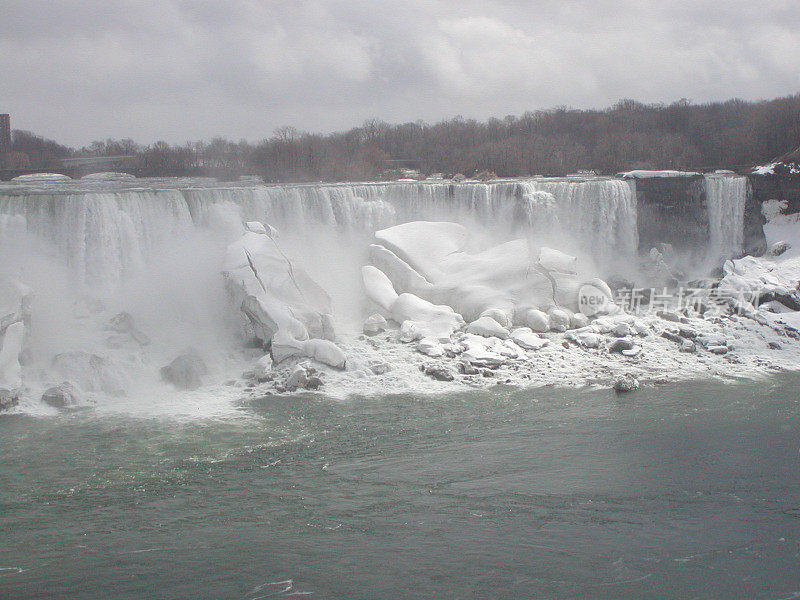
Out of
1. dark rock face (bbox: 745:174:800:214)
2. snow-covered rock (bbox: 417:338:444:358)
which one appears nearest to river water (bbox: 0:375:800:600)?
snow-covered rock (bbox: 417:338:444:358)

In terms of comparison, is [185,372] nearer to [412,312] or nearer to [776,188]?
[412,312]

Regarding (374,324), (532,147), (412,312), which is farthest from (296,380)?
(532,147)

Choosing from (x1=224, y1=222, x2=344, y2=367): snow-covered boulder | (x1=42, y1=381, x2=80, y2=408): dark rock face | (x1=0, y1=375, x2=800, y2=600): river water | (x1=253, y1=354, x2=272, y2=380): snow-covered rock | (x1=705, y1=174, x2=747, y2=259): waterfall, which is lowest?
(x1=0, y1=375, x2=800, y2=600): river water

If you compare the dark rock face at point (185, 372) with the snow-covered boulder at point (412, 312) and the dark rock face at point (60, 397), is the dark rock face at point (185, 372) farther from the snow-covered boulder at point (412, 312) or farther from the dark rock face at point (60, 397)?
the snow-covered boulder at point (412, 312)

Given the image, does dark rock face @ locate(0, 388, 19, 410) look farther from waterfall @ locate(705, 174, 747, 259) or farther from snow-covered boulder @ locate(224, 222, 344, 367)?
waterfall @ locate(705, 174, 747, 259)

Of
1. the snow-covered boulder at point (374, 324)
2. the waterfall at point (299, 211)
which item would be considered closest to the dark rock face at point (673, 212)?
the waterfall at point (299, 211)

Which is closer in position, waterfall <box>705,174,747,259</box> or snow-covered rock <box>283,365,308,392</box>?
snow-covered rock <box>283,365,308,392</box>

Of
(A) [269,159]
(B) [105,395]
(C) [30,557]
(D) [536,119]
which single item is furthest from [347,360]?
(D) [536,119]
